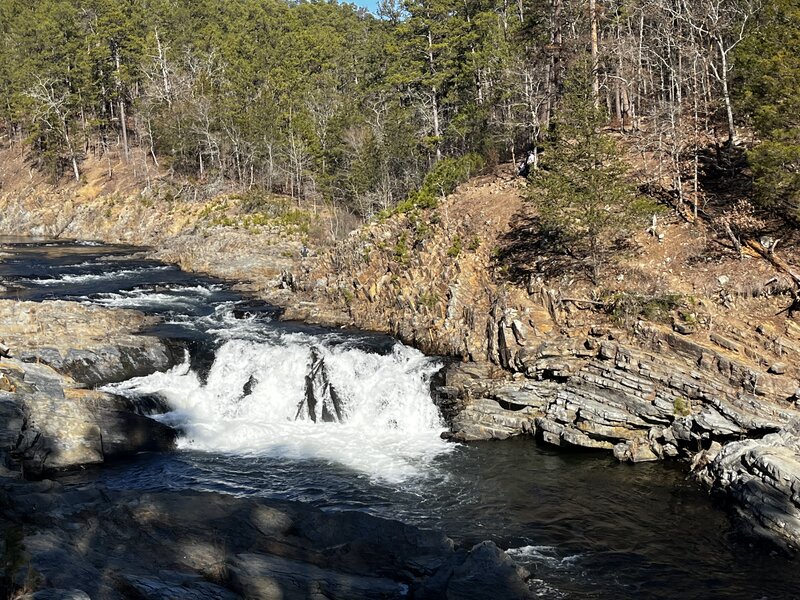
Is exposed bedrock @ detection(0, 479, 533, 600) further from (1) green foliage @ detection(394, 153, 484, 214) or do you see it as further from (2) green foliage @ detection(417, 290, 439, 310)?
(1) green foliage @ detection(394, 153, 484, 214)

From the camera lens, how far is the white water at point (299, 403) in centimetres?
2523

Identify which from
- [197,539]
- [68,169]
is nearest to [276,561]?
[197,539]

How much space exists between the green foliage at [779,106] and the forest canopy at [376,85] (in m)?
0.08

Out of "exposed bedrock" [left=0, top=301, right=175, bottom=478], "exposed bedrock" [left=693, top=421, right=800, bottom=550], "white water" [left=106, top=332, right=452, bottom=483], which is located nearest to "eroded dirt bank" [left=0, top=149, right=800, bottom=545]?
"exposed bedrock" [left=693, top=421, right=800, bottom=550]

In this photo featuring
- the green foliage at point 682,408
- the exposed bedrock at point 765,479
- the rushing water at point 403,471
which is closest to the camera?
the rushing water at point 403,471

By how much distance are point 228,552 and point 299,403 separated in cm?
1430

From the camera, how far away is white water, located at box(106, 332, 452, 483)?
2523 cm

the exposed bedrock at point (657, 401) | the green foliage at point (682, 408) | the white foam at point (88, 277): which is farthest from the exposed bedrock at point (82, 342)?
the green foliage at point (682, 408)

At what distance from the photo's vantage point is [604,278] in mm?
30625

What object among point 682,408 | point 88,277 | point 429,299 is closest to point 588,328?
point 682,408

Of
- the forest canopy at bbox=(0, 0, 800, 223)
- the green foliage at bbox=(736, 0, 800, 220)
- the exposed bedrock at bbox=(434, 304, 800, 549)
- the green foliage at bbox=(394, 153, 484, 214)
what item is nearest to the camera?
the exposed bedrock at bbox=(434, 304, 800, 549)

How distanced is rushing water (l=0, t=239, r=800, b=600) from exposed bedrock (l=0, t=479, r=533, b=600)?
2.72m

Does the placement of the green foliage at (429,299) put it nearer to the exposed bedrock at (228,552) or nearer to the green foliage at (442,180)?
the green foliage at (442,180)

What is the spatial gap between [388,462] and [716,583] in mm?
11143
